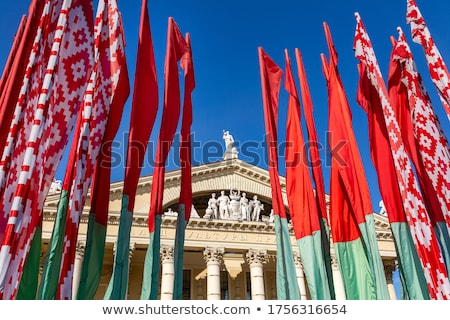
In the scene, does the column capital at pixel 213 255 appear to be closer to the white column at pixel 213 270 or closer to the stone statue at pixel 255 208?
the white column at pixel 213 270

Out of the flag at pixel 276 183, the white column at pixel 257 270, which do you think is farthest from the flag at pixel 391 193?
the white column at pixel 257 270

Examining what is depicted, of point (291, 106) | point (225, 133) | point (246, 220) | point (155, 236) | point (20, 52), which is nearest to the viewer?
point (20, 52)

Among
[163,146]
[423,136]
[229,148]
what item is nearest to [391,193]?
[423,136]

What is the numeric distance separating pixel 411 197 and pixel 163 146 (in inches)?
201

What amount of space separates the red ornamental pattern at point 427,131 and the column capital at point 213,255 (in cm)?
1392

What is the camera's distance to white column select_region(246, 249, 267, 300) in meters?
20.9

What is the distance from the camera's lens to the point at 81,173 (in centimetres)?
754

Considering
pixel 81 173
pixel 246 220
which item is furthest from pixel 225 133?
pixel 81 173

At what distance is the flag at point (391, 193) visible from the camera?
8336mm

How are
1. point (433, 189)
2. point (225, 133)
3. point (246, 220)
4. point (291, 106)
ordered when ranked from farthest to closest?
point (225, 133)
point (246, 220)
point (291, 106)
point (433, 189)

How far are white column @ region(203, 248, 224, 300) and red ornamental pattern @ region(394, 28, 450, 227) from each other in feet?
44.0

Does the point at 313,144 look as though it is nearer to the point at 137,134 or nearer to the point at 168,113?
the point at 168,113
